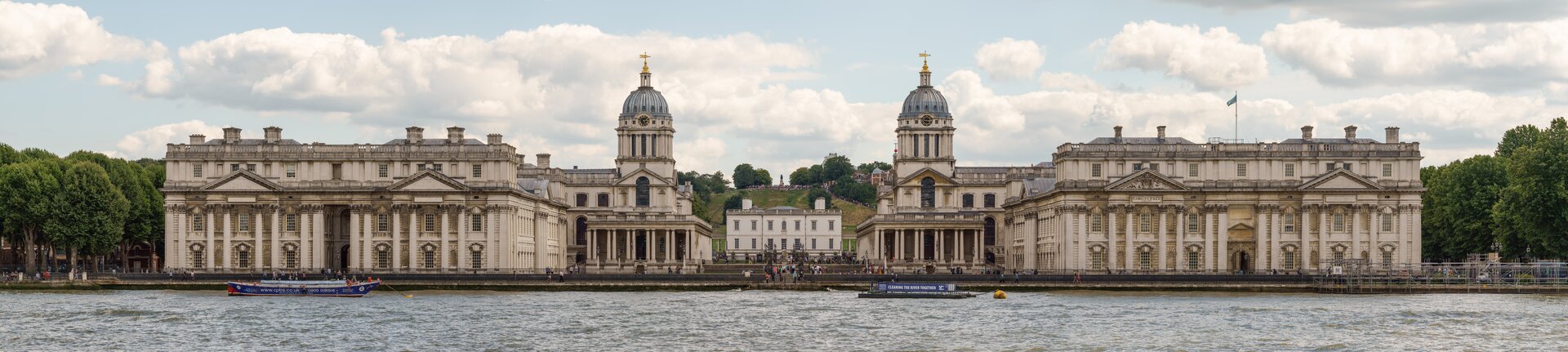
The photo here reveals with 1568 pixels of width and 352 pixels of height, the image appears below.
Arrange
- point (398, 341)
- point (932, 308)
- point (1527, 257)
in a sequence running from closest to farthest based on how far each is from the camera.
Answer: point (398, 341) < point (932, 308) < point (1527, 257)

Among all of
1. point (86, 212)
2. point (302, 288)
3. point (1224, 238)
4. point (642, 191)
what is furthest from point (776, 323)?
point (642, 191)

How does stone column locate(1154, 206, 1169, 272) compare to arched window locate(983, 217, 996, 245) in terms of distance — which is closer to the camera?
stone column locate(1154, 206, 1169, 272)

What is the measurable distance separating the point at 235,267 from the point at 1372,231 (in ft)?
204

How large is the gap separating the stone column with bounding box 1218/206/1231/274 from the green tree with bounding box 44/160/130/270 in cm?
5949

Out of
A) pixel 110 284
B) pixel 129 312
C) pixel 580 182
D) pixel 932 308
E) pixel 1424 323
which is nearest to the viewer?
pixel 1424 323

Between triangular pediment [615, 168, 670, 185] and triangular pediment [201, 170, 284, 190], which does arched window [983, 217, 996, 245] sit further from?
triangular pediment [201, 170, 284, 190]

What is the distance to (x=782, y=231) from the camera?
585ft

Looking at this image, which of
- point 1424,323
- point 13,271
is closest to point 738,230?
point 13,271

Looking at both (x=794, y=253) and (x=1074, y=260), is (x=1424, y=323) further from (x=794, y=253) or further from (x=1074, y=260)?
(x=794, y=253)

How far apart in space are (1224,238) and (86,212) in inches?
2396

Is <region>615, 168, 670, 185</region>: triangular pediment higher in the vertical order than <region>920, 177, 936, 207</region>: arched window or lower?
higher

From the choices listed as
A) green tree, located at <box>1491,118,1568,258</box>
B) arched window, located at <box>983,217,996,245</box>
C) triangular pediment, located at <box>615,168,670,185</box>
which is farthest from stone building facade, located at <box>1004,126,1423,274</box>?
triangular pediment, located at <box>615,168,670,185</box>

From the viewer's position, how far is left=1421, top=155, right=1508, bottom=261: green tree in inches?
4417

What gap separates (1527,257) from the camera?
363 ft
